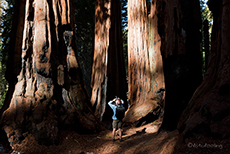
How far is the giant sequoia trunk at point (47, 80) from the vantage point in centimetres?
396

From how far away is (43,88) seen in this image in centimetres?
437

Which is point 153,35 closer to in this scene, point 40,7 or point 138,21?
point 138,21

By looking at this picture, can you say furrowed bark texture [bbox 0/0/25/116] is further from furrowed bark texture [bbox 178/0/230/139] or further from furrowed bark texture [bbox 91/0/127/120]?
furrowed bark texture [bbox 178/0/230/139]

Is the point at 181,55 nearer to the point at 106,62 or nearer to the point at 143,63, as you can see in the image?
the point at 143,63

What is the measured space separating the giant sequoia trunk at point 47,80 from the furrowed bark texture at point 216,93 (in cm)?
298

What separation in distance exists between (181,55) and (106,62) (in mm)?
5415

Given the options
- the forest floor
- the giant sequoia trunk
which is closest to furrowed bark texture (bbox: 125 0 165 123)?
the forest floor

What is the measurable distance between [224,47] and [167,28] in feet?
5.20

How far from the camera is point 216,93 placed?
2.09 metres

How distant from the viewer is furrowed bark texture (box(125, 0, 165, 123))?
693cm

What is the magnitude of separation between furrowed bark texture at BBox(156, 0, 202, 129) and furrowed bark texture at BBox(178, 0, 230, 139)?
0.79 meters

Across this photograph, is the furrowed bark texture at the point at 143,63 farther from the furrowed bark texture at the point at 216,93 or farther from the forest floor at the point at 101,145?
the furrowed bark texture at the point at 216,93

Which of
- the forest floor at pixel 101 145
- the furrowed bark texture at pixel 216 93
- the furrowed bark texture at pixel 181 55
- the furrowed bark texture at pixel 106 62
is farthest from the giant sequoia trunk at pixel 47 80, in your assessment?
the furrowed bark texture at pixel 106 62

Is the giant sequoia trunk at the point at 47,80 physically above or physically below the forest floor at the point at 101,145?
above
